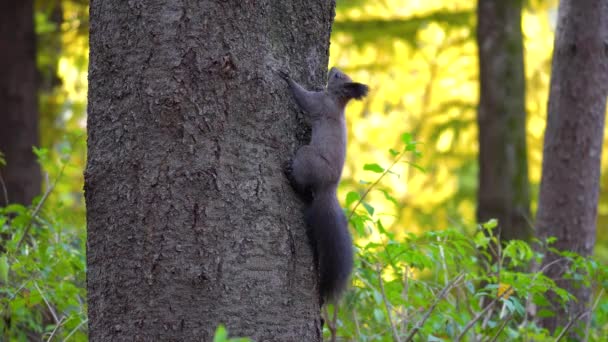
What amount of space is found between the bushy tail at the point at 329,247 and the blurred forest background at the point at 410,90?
5274 mm

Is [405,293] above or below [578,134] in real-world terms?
below

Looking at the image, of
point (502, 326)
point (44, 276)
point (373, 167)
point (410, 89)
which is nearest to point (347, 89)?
point (373, 167)

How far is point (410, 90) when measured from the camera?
441 inches

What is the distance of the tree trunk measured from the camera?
232 centimetres

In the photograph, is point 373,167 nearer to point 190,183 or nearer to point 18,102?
point 190,183

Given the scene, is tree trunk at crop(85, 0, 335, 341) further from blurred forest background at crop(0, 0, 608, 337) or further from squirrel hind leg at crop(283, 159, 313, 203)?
blurred forest background at crop(0, 0, 608, 337)

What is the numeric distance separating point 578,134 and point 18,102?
5189 millimetres

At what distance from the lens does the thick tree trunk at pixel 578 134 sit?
4.61 metres

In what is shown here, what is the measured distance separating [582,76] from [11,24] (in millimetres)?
5390

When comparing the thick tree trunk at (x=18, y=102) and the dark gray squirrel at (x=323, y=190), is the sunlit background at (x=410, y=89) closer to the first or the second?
the thick tree trunk at (x=18, y=102)

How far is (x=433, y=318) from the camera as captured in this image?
3.46 m

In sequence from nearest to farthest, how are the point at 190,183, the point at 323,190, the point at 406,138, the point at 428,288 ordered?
1. the point at 190,183
2. the point at 323,190
3. the point at 406,138
4. the point at 428,288

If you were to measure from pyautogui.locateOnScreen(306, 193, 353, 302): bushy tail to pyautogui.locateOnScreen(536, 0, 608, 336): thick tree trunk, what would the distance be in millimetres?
2301

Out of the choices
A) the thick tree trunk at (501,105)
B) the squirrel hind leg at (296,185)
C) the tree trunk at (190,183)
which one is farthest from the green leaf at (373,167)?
the thick tree trunk at (501,105)
